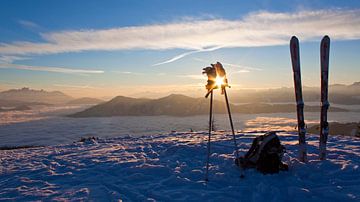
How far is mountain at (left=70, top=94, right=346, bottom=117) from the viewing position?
262ft

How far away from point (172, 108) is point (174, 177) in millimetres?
85749

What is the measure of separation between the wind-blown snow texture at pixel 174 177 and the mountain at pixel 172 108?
6511cm

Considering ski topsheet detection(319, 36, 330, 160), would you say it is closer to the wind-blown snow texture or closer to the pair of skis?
the pair of skis

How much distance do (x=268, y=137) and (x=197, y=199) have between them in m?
3.43

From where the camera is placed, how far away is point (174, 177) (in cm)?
966

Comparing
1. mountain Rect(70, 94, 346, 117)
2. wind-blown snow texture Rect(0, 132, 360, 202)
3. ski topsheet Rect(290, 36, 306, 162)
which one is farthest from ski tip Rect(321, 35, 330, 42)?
mountain Rect(70, 94, 346, 117)

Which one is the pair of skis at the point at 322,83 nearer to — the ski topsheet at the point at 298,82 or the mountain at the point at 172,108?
the ski topsheet at the point at 298,82

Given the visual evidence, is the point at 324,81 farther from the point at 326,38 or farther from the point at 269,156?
the point at 269,156

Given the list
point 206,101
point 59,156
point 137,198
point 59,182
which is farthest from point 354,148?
point 206,101

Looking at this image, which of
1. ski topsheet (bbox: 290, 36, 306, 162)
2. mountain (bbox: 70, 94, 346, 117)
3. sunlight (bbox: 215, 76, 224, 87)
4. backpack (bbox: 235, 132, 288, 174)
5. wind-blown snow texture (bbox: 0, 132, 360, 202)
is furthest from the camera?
mountain (bbox: 70, 94, 346, 117)

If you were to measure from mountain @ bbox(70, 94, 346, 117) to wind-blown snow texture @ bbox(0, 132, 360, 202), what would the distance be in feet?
214

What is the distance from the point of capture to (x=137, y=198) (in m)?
8.01

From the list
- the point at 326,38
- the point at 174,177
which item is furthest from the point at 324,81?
the point at 174,177

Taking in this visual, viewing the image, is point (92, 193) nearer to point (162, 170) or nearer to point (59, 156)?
point (162, 170)
